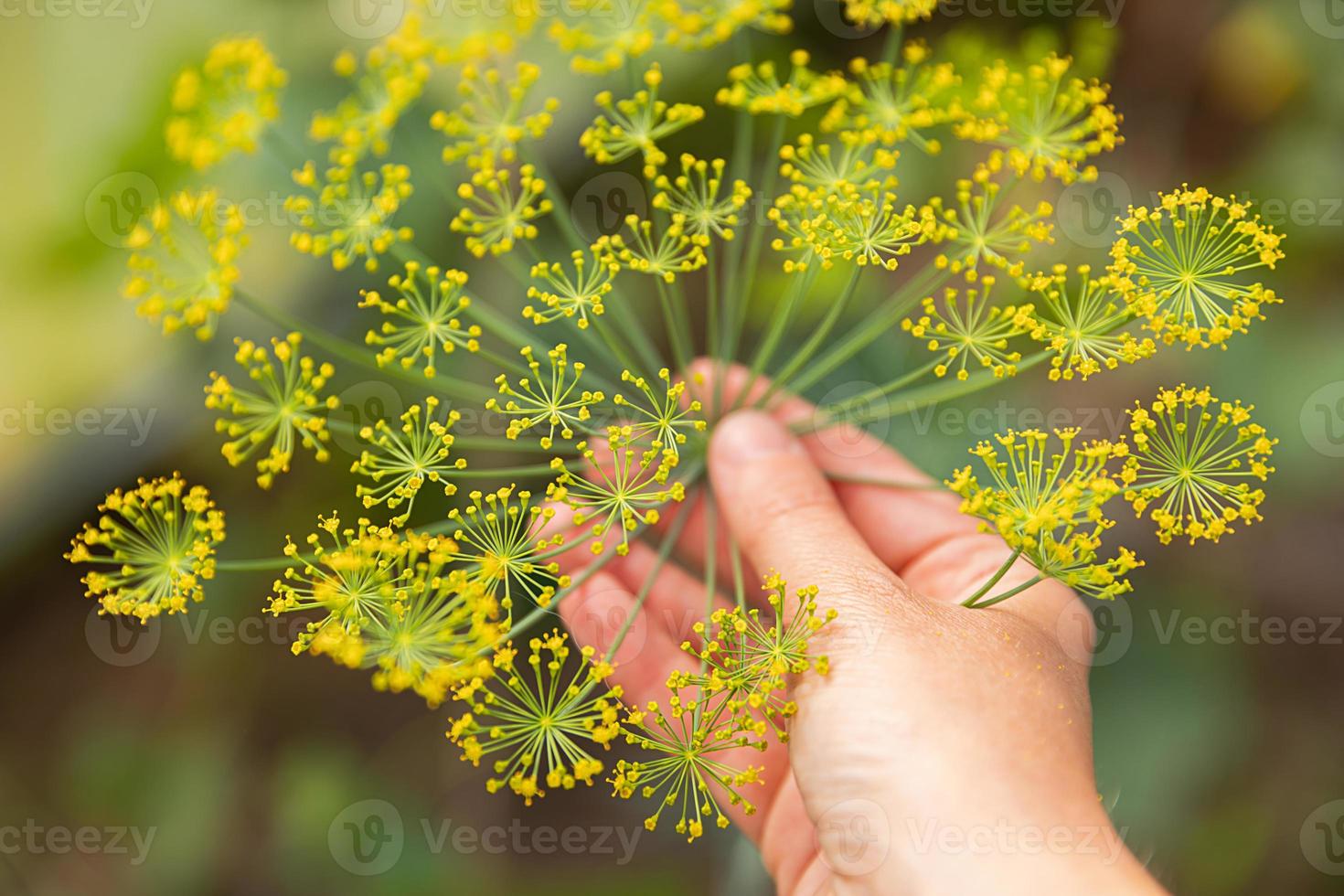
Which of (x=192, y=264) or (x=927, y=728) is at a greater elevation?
(x=192, y=264)

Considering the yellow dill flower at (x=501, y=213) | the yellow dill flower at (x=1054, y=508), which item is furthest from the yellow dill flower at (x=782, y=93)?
the yellow dill flower at (x=1054, y=508)

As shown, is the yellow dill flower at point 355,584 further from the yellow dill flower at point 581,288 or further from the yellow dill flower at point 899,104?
the yellow dill flower at point 899,104

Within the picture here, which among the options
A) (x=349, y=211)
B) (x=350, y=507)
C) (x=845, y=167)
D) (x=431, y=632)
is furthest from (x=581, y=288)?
(x=350, y=507)

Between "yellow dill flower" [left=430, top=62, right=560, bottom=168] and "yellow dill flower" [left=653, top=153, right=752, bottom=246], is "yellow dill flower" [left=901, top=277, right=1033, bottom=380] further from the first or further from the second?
"yellow dill flower" [left=430, top=62, right=560, bottom=168]

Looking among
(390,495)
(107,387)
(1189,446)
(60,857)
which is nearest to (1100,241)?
(1189,446)

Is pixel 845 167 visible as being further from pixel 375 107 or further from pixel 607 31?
pixel 375 107
